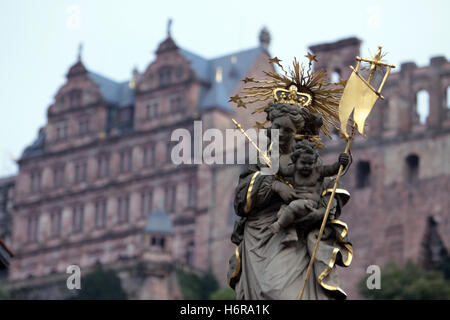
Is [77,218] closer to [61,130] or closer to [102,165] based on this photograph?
[102,165]

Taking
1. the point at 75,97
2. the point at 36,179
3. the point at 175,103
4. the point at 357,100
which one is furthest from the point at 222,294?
the point at 357,100

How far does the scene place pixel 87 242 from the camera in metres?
115

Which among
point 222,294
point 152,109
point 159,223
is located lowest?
point 222,294

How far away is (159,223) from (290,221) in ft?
299

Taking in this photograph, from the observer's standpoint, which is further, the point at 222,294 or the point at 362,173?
the point at 362,173

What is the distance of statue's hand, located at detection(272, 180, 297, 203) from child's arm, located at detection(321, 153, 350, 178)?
1.26 feet

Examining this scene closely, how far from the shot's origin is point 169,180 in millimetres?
111938

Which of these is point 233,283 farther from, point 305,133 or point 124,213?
point 124,213

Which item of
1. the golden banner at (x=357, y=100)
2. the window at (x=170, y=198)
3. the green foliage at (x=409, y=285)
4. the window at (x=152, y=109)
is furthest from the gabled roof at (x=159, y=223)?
the golden banner at (x=357, y=100)

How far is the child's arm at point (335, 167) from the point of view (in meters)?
17.2

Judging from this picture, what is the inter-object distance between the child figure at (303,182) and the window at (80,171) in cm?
10151

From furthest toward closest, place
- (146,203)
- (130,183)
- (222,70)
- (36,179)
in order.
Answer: (36,179) < (222,70) < (130,183) < (146,203)

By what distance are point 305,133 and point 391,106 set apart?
3433 inches

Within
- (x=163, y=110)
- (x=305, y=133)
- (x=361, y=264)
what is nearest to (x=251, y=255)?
(x=305, y=133)
